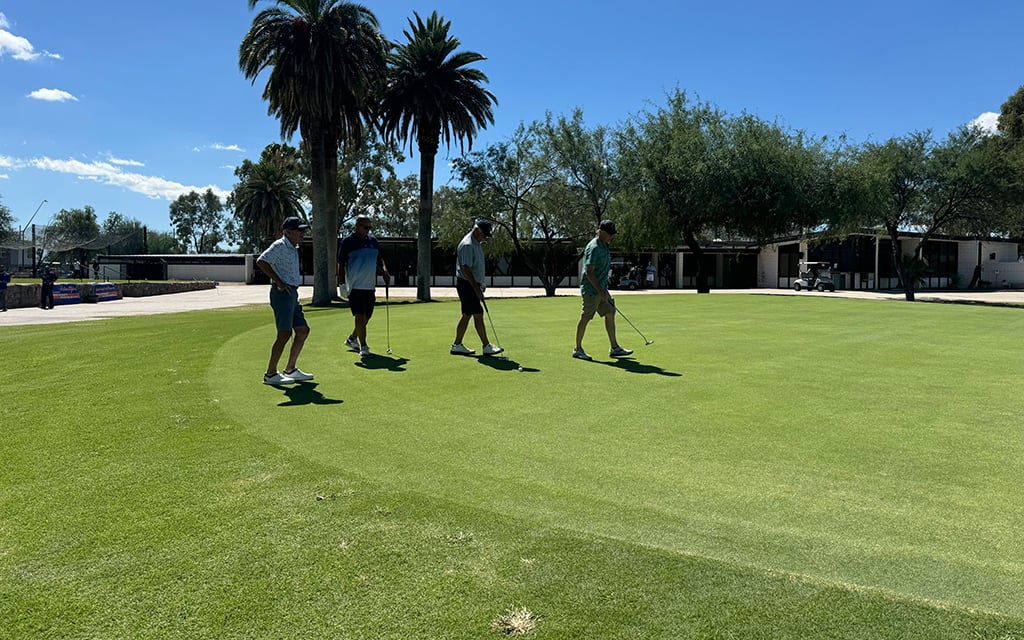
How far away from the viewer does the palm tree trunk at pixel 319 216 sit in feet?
93.5

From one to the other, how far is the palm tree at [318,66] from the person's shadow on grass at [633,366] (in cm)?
2178

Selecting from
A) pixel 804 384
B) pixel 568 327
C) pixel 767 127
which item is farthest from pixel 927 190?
pixel 804 384

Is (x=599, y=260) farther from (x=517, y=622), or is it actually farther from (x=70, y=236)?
(x=70, y=236)

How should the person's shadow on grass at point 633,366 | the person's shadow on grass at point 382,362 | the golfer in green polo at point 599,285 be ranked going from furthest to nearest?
the golfer in green polo at point 599,285, the person's shadow on grass at point 382,362, the person's shadow on grass at point 633,366

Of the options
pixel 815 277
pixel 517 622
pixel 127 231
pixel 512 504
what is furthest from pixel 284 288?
pixel 127 231

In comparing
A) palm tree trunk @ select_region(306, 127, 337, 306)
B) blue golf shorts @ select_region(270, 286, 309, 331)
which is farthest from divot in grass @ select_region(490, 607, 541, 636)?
palm tree trunk @ select_region(306, 127, 337, 306)

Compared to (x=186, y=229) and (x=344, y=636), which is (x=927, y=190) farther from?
(x=186, y=229)

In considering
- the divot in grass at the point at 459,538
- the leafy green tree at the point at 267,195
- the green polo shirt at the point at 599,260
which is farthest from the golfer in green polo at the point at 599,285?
the leafy green tree at the point at 267,195

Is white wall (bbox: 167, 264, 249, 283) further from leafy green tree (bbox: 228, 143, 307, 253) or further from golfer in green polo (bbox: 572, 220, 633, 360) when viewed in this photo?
golfer in green polo (bbox: 572, 220, 633, 360)

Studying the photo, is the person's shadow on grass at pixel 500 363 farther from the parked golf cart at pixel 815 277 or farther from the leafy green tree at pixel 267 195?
the leafy green tree at pixel 267 195

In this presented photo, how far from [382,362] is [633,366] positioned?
3.33 metres

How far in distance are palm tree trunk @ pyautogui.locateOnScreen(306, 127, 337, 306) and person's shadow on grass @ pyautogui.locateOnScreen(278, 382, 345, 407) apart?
22093mm

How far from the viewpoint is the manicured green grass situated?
2.56 metres

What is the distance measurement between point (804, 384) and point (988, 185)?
3297cm
